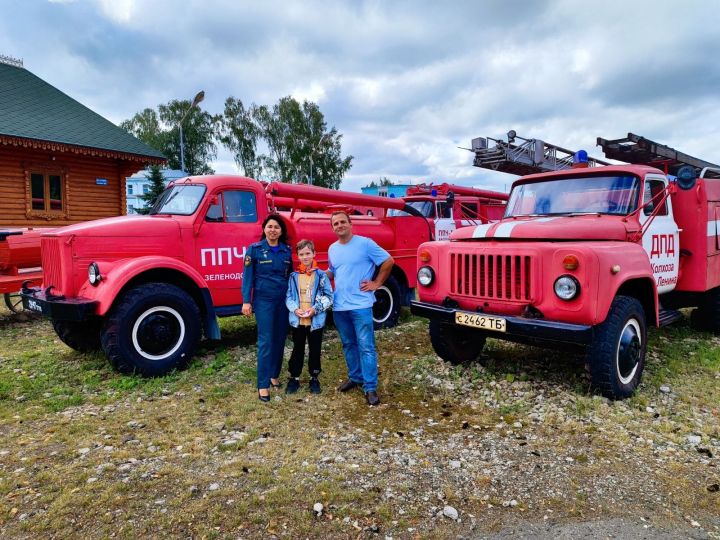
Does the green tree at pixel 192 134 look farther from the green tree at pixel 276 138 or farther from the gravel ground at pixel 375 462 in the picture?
the gravel ground at pixel 375 462

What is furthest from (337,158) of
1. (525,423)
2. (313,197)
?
(525,423)

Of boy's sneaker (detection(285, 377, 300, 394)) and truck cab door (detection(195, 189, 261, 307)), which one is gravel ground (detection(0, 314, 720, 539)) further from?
truck cab door (detection(195, 189, 261, 307))

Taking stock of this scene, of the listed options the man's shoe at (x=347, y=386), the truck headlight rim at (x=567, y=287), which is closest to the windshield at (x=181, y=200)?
the man's shoe at (x=347, y=386)

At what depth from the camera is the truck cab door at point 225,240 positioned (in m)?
6.07

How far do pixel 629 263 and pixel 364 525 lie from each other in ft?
10.9

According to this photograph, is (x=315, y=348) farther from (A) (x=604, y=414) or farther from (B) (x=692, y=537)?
(B) (x=692, y=537)

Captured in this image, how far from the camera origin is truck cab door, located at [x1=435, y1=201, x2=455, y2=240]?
12.4 meters

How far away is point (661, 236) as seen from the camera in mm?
5426

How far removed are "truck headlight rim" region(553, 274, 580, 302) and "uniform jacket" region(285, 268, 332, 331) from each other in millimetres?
2039

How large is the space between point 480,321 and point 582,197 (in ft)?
6.45

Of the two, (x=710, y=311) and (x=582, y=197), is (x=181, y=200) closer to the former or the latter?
(x=582, y=197)

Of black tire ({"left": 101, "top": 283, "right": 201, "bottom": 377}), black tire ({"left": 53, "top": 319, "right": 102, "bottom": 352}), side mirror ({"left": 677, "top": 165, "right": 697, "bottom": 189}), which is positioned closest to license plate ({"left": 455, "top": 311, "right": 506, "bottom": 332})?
side mirror ({"left": 677, "top": 165, "right": 697, "bottom": 189})

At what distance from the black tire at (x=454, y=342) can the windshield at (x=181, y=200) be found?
3.31 m

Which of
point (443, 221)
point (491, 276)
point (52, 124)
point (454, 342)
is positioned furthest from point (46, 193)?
point (491, 276)
